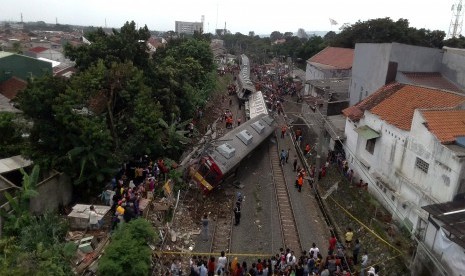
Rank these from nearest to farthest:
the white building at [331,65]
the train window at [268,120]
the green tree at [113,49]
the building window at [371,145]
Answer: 1. the building window at [371,145]
2. the green tree at [113,49]
3. the train window at [268,120]
4. the white building at [331,65]

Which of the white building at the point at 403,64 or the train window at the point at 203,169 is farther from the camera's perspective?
the white building at the point at 403,64

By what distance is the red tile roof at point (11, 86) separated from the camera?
31.3 m

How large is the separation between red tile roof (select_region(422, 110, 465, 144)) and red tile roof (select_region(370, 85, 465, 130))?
1.47 meters

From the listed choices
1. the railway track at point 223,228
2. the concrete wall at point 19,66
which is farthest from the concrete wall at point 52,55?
the railway track at point 223,228

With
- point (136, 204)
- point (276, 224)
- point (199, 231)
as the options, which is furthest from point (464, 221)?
point (136, 204)

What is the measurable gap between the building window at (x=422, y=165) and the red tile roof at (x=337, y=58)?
29.3 m

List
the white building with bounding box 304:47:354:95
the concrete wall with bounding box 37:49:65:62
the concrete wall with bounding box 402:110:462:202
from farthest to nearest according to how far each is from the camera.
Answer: the concrete wall with bounding box 37:49:65:62 → the white building with bounding box 304:47:354:95 → the concrete wall with bounding box 402:110:462:202

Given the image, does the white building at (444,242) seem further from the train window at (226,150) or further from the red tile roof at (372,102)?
the train window at (226,150)

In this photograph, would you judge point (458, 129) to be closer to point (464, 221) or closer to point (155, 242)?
point (464, 221)

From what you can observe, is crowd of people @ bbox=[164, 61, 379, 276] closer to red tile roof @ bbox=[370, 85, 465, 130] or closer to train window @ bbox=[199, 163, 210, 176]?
train window @ bbox=[199, 163, 210, 176]

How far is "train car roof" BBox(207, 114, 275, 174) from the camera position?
21.2 metres

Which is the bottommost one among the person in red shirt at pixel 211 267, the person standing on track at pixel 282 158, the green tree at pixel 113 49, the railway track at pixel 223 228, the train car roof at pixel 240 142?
the railway track at pixel 223 228

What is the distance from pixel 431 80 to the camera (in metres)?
27.6

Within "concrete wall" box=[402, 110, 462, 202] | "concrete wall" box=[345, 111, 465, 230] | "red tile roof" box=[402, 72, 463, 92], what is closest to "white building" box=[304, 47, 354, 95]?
"red tile roof" box=[402, 72, 463, 92]
